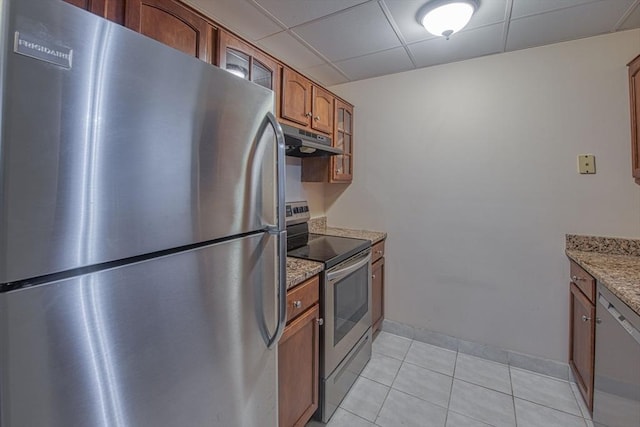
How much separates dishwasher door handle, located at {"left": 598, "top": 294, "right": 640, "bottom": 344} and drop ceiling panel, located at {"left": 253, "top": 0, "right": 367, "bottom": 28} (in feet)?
6.02

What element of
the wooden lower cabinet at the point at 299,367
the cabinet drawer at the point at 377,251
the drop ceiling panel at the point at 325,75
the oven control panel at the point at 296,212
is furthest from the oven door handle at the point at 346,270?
the drop ceiling panel at the point at 325,75

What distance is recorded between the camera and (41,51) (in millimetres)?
501

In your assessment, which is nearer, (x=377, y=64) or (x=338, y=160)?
(x=377, y=64)

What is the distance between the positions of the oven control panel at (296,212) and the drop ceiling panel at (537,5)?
1.79m

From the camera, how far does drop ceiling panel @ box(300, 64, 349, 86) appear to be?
92.7 inches

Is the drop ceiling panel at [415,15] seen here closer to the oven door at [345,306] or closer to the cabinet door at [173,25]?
the cabinet door at [173,25]

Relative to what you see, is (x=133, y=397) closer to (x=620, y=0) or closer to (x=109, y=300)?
(x=109, y=300)

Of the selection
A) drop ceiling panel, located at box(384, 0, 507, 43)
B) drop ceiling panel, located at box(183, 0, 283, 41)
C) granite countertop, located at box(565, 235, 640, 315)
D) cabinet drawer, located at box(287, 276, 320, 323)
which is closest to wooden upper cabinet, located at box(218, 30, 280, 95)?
drop ceiling panel, located at box(183, 0, 283, 41)

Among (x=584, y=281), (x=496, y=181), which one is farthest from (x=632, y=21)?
(x=584, y=281)

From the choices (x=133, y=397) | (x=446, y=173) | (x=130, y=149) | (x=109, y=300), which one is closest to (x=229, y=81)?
(x=130, y=149)

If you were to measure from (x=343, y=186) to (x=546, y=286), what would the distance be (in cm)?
172

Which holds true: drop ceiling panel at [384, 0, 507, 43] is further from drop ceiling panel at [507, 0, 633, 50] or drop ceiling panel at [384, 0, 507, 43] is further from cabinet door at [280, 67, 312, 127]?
cabinet door at [280, 67, 312, 127]

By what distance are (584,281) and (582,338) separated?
1.13ft

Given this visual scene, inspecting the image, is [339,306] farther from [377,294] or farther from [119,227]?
[119,227]
